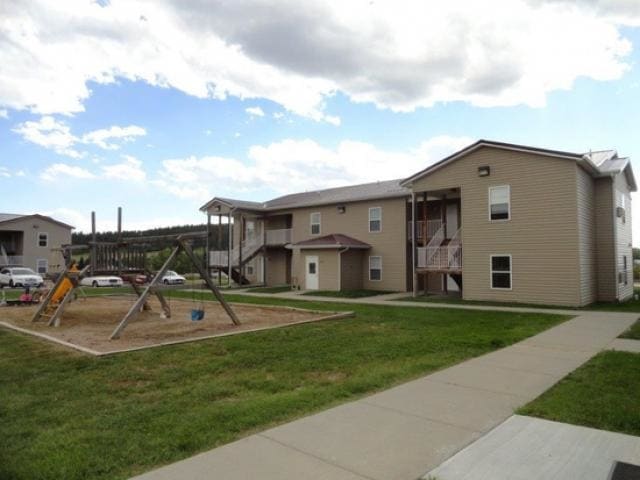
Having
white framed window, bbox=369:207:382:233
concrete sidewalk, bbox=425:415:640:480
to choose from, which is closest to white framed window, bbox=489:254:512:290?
white framed window, bbox=369:207:382:233

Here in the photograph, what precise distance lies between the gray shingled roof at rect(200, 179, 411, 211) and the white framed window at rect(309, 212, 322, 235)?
2.20ft

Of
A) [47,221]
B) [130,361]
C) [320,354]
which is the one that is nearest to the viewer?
[130,361]

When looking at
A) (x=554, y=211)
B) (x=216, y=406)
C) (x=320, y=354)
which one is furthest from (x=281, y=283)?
(x=216, y=406)

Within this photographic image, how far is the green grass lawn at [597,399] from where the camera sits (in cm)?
436

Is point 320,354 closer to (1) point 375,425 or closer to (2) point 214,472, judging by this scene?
(1) point 375,425

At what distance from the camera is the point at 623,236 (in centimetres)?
1967

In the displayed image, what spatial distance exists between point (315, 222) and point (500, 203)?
38.4ft

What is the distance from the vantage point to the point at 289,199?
3127cm

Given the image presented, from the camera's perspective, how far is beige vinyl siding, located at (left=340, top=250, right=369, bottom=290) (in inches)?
Result: 923

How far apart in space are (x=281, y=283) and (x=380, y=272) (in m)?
7.83

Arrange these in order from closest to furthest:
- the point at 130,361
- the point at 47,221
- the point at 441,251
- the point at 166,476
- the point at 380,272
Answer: the point at 166,476, the point at 130,361, the point at 441,251, the point at 380,272, the point at 47,221

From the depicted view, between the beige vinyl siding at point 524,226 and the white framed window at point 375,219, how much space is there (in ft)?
16.0

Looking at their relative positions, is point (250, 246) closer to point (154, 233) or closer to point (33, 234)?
point (33, 234)

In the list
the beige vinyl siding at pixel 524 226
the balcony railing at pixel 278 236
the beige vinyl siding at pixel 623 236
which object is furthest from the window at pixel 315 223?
the beige vinyl siding at pixel 623 236
